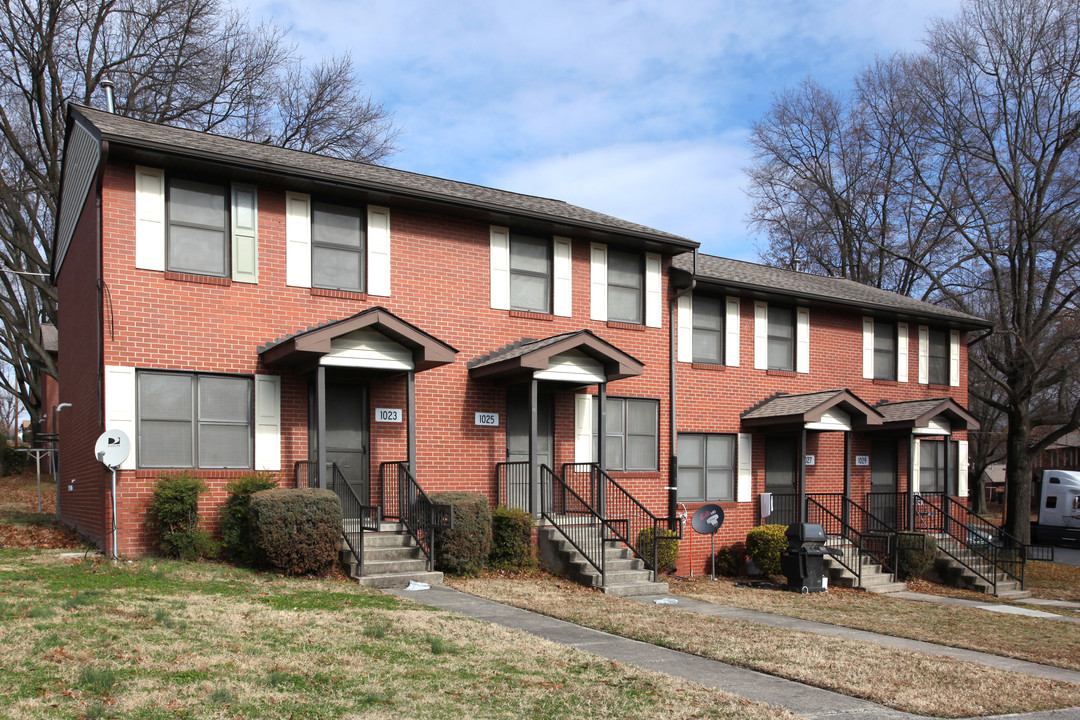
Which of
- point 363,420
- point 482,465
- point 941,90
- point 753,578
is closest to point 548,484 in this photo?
point 482,465

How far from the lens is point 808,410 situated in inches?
729

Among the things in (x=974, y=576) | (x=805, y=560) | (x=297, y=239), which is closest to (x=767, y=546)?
(x=805, y=560)

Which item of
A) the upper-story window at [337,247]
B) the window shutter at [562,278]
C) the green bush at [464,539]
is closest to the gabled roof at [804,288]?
the window shutter at [562,278]

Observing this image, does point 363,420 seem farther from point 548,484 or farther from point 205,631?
point 205,631

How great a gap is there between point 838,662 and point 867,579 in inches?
377

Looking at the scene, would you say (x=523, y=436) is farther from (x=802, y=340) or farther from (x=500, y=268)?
(x=802, y=340)

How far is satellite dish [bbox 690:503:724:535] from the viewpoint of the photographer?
16750 mm

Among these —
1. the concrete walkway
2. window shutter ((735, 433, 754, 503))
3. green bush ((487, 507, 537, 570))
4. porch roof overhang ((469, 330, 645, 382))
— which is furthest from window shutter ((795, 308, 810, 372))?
green bush ((487, 507, 537, 570))

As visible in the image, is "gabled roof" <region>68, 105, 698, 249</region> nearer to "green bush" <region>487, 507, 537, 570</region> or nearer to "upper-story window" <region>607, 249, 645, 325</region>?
"upper-story window" <region>607, 249, 645, 325</region>

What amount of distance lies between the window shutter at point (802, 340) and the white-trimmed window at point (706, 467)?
2740 millimetres

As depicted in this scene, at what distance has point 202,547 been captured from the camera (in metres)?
12.7

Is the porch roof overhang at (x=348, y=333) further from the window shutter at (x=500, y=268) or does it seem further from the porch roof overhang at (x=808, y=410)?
the porch roof overhang at (x=808, y=410)

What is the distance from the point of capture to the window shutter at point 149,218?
13.2 m

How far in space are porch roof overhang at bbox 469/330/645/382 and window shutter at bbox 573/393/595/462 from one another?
1.13 meters
